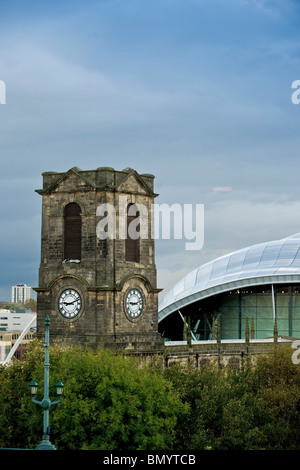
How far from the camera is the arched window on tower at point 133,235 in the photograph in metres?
78.4

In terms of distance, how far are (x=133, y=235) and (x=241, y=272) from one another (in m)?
43.6

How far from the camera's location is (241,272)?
12062 centimetres

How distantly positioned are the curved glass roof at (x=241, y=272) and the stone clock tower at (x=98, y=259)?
131 feet

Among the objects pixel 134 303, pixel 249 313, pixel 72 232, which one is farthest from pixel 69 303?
pixel 249 313

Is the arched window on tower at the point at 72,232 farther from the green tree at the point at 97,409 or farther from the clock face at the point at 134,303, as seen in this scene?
the green tree at the point at 97,409

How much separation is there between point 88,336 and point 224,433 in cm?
1415

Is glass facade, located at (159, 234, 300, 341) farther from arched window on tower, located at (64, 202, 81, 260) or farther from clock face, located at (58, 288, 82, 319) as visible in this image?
arched window on tower, located at (64, 202, 81, 260)

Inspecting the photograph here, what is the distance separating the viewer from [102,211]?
76.9 meters

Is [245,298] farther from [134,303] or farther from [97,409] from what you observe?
[97,409]

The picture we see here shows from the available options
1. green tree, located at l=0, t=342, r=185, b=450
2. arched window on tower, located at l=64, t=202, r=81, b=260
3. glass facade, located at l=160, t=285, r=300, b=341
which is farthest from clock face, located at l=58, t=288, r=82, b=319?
glass facade, located at l=160, t=285, r=300, b=341

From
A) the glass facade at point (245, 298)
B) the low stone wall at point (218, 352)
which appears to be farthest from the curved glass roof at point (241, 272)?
the low stone wall at point (218, 352)
